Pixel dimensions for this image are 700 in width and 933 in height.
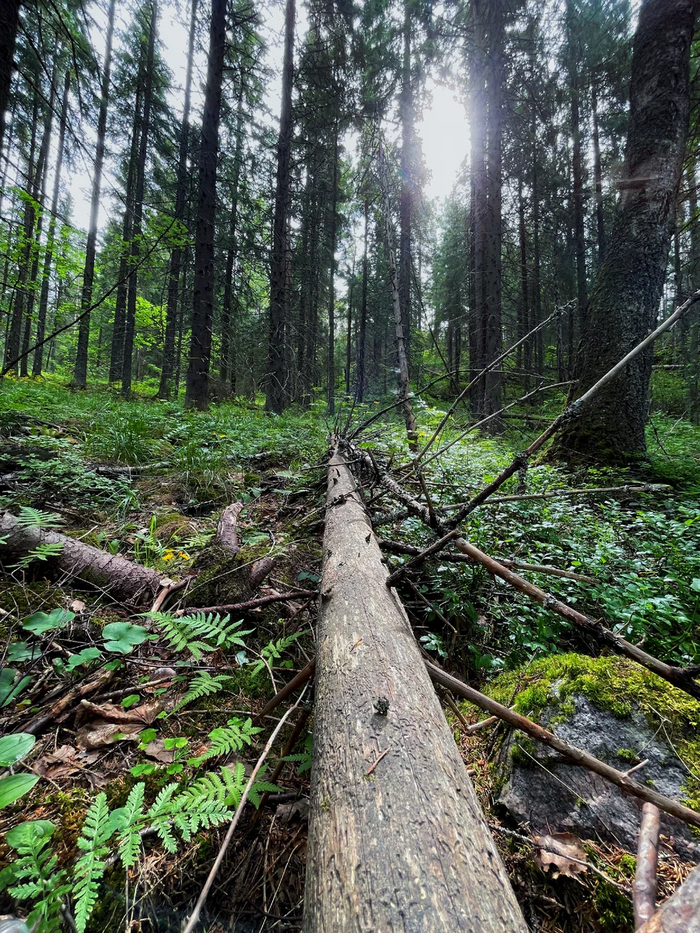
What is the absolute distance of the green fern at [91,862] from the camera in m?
0.84

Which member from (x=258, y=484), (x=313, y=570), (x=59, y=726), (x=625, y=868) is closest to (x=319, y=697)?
(x=625, y=868)

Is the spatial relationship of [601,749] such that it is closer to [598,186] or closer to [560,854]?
[560,854]

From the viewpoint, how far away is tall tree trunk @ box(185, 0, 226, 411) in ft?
26.9

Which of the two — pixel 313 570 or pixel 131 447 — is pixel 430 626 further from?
pixel 131 447

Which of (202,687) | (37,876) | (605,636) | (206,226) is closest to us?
(37,876)

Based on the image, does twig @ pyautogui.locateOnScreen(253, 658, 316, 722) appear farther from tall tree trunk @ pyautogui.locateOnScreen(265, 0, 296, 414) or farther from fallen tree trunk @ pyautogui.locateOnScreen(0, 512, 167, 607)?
tall tree trunk @ pyautogui.locateOnScreen(265, 0, 296, 414)

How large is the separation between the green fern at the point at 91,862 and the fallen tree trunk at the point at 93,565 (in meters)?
1.18

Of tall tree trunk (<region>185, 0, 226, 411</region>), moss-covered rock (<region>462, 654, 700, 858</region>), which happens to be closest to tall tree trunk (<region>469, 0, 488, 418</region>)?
tall tree trunk (<region>185, 0, 226, 411</region>)

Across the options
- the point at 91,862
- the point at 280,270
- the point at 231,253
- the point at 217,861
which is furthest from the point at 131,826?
the point at 231,253

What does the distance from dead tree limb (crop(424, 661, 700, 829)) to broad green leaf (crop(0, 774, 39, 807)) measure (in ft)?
3.93

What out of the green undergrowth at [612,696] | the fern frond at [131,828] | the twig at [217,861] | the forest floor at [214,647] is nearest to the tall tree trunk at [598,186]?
the forest floor at [214,647]

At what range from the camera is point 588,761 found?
98 centimetres

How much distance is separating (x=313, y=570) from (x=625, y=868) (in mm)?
1844

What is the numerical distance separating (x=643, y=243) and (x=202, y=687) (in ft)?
20.4
